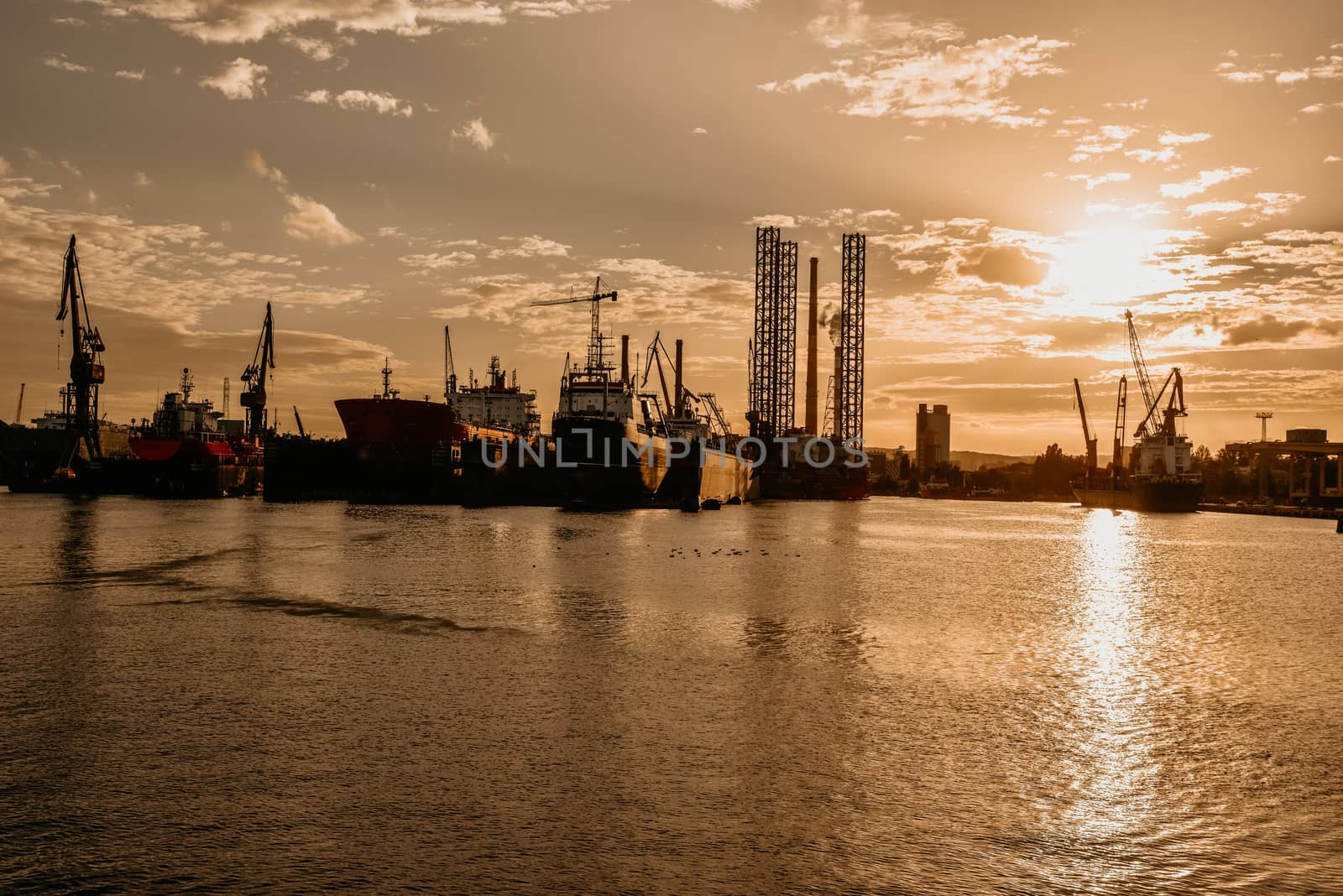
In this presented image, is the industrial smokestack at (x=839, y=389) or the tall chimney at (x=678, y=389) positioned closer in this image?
the tall chimney at (x=678, y=389)

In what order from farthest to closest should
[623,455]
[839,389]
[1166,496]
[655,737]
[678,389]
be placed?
[839,389] < [678,389] < [1166,496] < [623,455] < [655,737]

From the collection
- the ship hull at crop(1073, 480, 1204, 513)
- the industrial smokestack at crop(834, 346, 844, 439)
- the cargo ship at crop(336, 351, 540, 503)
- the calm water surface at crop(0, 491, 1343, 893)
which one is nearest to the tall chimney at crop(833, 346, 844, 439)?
the industrial smokestack at crop(834, 346, 844, 439)

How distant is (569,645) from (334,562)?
63.8 ft

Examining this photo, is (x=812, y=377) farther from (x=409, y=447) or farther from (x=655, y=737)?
(x=655, y=737)

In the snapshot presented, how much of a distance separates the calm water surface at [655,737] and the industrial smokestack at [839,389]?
124097 millimetres

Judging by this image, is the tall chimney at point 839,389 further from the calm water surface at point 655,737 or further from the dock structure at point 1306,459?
the calm water surface at point 655,737

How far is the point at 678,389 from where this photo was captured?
145250 millimetres

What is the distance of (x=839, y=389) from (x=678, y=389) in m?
27.3

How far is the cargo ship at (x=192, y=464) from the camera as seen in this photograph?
4131 inches

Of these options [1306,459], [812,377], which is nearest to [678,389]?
[812,377]

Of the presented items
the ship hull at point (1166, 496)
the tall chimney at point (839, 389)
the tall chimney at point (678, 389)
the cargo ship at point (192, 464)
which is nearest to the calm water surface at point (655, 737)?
the cargo ship at point (192, 464)

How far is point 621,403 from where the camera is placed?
9162 cm

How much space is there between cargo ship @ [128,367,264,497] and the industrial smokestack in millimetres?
84789

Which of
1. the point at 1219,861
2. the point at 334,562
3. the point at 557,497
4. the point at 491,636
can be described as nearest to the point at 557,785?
the point at 1219,861
